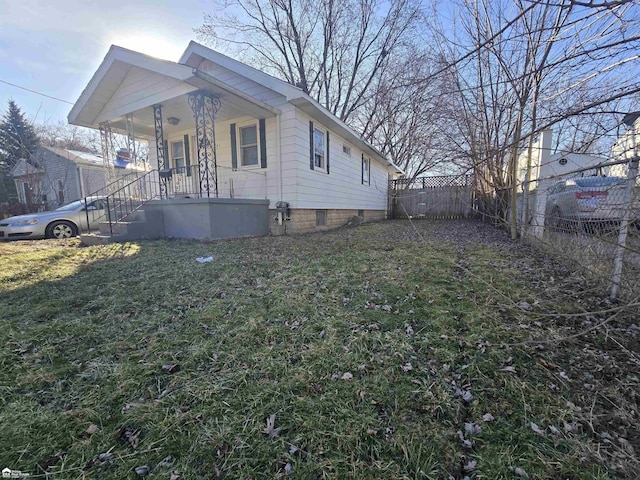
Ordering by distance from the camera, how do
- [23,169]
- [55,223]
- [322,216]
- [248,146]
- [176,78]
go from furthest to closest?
Result: [23,169]
[322,216]
[55,223]
[248,146]
[176,78]

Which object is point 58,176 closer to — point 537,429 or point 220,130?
point 220,130

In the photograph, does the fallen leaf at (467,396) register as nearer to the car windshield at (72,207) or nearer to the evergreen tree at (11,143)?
the car windshield at (72,207)

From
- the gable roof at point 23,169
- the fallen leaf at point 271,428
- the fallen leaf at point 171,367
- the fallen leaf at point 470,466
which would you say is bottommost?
the fallen leaf at point 470,466

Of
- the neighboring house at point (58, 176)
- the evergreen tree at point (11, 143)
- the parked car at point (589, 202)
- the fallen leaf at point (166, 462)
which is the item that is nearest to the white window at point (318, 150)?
the parked car at point (589, 202)

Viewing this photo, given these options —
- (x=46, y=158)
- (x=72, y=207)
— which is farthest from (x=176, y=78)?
(x=46, y=158)

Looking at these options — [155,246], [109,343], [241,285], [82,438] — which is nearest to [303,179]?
[155,246]

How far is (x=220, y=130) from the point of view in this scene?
8758mm

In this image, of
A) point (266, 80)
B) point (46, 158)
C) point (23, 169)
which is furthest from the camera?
point (23, 169)

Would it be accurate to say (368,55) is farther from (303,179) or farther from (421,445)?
(421,445)

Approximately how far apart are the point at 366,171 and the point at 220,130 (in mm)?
7939

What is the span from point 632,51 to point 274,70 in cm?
1894

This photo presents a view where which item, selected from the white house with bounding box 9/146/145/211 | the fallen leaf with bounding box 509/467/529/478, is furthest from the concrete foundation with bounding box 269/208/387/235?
the white house with bounding box 9/146/145/211

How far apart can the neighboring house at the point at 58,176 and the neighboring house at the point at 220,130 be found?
36.4ft

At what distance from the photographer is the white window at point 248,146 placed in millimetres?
8383
